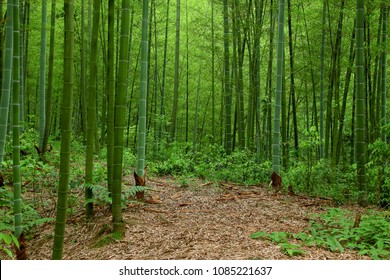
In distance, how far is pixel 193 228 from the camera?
11.2 ft

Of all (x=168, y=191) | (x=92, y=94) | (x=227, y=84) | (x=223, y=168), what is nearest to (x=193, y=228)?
(x=92, y=94)

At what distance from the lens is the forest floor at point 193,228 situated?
2.80m

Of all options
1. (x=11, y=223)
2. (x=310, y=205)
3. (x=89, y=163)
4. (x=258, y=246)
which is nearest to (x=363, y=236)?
(x=258, y=246)

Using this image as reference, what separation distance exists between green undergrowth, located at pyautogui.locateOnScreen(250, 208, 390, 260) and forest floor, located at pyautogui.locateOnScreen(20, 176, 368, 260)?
0.22 feet

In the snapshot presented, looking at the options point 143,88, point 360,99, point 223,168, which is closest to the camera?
point 143,88

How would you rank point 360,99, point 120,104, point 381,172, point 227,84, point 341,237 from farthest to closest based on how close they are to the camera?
point 227,84 < point 381,172 < point 360,99 < point 341,237 < point 120,104

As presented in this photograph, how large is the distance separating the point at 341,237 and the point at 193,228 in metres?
1.33

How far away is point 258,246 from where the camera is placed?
2.86 meters

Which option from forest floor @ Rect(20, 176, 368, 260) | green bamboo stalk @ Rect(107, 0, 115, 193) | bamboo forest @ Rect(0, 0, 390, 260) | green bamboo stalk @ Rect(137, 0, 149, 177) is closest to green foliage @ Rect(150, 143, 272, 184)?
bamboo forest @ Rect(0, 0, 390, 260)

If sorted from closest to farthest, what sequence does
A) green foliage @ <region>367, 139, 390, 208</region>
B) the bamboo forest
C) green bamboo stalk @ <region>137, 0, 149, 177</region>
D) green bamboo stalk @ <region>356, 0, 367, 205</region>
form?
1. the bamboo forest
2. green bamboo stalk @ <region>137, 0, 149, 177</region>
3. green bamboo stalk @ <region>356, 0, 367, 205</region>
4. green foliage @ <region>367, 139, 390, 208</region>

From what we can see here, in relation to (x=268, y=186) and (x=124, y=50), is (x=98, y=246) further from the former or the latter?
(x=268, y=186)

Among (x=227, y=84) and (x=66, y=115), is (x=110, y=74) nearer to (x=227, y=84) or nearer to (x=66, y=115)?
(x=66, y=115)

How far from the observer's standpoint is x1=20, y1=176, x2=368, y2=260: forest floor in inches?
110

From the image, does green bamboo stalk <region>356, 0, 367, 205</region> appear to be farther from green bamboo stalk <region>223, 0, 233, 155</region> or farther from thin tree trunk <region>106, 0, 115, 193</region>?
thin tree trunk <region>106, 0, 115, 193</region>
